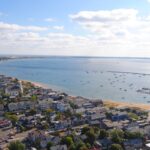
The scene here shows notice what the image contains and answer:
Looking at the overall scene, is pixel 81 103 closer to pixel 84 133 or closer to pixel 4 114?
pixel 4 114

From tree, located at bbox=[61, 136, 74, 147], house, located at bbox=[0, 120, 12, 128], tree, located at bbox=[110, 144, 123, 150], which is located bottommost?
house, located at bbox=[0, 120, 12, 128]

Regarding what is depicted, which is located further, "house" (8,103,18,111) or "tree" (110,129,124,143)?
"house" (8,103,18,111)

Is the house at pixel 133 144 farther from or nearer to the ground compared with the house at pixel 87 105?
nearer to the ground

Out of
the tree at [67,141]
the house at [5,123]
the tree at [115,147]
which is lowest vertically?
the house at [5,123]

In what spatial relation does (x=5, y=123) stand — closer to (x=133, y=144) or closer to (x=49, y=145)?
(x=49, y=145)

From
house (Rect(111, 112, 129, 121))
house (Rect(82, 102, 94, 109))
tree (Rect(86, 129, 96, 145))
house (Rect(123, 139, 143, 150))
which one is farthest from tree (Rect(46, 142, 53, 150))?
house (Rect(82, 102, 94, 109))

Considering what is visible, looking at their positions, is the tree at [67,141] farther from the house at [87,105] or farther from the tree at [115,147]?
the house at [87,105]

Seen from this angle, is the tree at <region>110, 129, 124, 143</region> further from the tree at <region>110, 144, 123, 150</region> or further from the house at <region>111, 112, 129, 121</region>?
the house at <region>111, 112, 129, 121</region>

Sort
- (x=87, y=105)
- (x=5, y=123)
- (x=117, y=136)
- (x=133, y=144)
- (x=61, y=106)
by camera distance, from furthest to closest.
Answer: (x=87, y=105), (x=61, y=106), (x=5, y=123), (x=117, y=136), (x=133, y=144)

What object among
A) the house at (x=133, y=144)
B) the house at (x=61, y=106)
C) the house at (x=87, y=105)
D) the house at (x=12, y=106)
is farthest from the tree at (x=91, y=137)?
the house at (x=12, y=106)

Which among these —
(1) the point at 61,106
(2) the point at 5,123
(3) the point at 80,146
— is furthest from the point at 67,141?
(1) the point at 61,106

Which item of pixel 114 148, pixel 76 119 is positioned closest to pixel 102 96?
pixel 76 119
